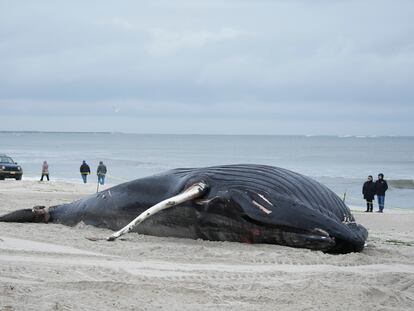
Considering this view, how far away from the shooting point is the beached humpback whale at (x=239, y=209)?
9.61 meters

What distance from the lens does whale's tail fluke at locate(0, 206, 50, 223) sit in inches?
505

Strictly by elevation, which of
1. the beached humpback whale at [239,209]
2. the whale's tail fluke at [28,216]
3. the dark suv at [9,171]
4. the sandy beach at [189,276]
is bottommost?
the sandy beach at [189,276]

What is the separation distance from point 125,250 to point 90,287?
2.77 metres

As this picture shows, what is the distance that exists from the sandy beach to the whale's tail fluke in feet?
6.77

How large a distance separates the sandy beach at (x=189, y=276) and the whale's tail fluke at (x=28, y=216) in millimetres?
2065

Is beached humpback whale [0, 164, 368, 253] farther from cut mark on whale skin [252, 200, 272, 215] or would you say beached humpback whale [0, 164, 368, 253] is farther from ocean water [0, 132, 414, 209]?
ocean water [0, 132, 414, 209]

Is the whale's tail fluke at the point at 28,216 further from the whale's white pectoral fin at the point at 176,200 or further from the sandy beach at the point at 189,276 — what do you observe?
the whale's white pectoral fin at the point at 176,200

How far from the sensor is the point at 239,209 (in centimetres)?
986

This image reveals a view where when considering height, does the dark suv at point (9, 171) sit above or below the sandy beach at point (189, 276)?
above

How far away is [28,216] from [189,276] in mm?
6525

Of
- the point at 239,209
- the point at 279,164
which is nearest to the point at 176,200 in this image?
the point at 239,209

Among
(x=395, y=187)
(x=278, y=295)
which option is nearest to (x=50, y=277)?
(x=278, y=295)

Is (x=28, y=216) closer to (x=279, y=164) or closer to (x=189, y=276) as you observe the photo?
(x=189, y=276)

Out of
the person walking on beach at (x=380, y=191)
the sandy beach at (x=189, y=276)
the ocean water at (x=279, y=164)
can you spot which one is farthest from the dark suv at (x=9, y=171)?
the sandy beach at (x=189, y=276)
